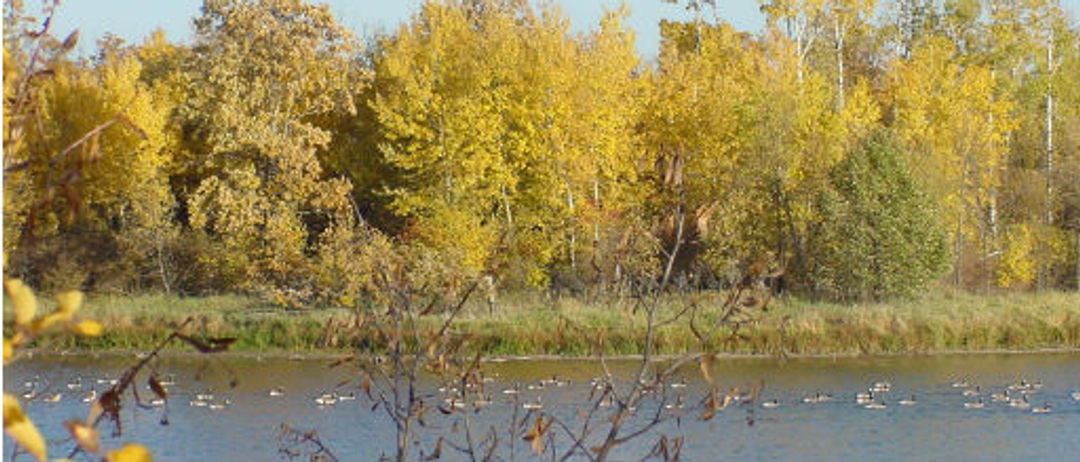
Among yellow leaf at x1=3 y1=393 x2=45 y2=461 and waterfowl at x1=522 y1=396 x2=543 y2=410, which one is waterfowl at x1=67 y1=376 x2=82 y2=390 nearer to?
waterfowl at x1=522 y1=396 x2=543 y2=410

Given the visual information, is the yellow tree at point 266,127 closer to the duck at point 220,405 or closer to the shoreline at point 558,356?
the shoreline at point 558,356

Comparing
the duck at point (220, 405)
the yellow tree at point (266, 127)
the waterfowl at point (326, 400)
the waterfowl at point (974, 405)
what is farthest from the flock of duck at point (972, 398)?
the yellow tree at point (266, 127)

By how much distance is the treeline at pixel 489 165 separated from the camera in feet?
109

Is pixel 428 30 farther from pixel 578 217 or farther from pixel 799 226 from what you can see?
pixel 799 226

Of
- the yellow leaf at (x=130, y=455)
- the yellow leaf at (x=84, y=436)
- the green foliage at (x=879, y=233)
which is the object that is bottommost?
the yellow leaf at (x=130, y=455)

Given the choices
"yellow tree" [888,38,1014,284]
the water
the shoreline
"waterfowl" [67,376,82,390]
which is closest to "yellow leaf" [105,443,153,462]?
the water

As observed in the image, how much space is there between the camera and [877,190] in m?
33.0

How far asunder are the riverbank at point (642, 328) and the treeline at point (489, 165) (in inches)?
48.7

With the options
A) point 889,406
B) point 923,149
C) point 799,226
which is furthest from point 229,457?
point 923,149

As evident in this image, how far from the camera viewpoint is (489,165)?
34.3m

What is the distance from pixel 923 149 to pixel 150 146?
15738mm

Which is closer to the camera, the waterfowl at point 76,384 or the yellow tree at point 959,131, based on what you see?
the waterfowl at point 76,384

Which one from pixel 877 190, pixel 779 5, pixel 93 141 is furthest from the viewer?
pixel 779 5

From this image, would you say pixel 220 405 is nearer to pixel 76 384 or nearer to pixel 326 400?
pixel 326 400
